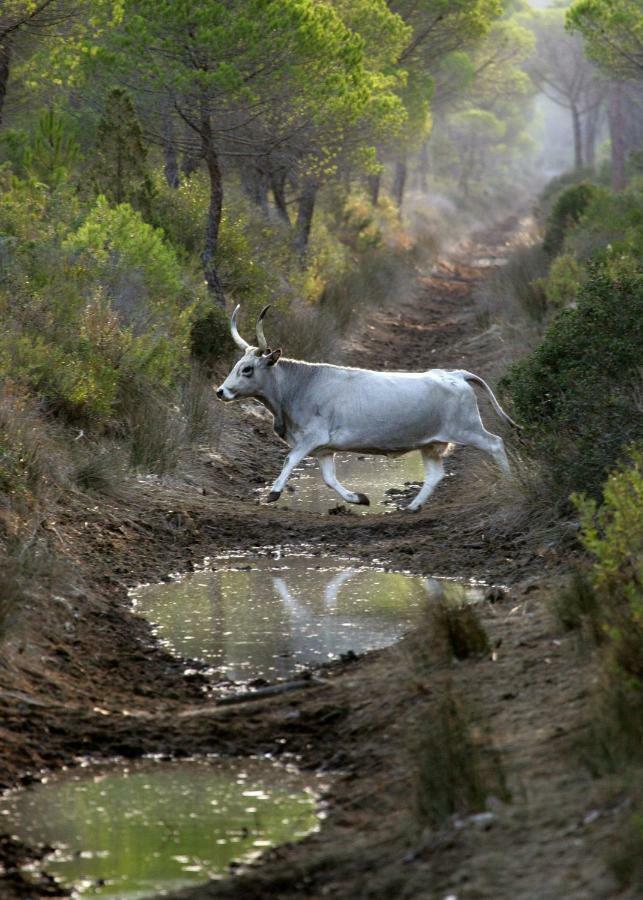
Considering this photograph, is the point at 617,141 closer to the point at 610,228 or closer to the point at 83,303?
the point at 610,228

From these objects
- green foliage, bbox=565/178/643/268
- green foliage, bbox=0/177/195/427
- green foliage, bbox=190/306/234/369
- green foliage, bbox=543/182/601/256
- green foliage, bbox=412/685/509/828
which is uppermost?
green foliage, bbox=543/182/601/256

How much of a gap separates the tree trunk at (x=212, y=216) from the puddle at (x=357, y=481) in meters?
4.18

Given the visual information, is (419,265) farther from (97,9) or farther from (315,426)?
(315,426)

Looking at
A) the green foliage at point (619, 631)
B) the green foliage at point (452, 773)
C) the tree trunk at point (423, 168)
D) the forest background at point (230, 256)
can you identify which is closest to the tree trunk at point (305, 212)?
the forest background at point (230, 256)

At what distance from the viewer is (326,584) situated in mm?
9844

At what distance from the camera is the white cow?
1236 centimetres

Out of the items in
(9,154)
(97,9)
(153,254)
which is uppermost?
(9,154)

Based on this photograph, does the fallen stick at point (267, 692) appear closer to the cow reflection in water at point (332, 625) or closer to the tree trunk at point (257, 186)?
the cow reflection in water at point (332, 625)

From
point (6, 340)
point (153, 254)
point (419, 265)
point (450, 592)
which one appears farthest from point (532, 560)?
point (419, 265)

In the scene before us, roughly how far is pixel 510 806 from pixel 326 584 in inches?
200

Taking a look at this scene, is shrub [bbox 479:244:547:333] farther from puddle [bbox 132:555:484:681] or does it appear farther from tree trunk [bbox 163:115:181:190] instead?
puddle [bbox 132:555:484:681]

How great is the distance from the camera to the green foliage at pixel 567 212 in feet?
99.9

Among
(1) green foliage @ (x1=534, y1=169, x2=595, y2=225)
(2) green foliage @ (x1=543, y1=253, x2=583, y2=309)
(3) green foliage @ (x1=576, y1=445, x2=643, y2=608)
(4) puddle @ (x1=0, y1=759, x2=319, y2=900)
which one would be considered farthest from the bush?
(1) green foliage @ (x1=534, y1=169, x2=595, y2=225)

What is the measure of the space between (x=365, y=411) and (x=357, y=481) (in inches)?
75.2
